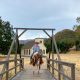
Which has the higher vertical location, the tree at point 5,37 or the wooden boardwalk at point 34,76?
the tree at point 5,37

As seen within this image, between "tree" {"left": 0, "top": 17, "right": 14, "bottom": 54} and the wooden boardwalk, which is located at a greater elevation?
"tree" {"left": 0, "top": 17, "right": 14, "bottom": 54}

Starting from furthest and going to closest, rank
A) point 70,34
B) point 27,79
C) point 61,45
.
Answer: point 70,34 → point 61,45 → point 27,79

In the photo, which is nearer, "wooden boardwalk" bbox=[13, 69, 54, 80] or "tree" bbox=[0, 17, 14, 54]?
"wooden boardwalk" bbox=[13, 69, 54, 80]

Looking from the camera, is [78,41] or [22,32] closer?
[22,32]

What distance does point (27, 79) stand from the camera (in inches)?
642

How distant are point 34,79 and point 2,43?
174 ft

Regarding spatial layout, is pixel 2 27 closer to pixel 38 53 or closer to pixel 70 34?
pixel 38 53

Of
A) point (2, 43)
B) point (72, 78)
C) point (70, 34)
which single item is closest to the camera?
point (72, 78)

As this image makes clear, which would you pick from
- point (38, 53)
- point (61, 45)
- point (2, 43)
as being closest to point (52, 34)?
point (38, 53)

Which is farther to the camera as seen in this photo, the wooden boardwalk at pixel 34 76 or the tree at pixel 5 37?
the tree at pixel 5 37

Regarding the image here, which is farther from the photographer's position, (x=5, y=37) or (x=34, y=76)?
(x=5, y=37)

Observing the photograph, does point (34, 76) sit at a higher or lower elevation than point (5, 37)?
lower

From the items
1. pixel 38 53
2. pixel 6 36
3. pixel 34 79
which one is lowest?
pixel 34 79

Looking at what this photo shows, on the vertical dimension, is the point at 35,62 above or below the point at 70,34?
below
